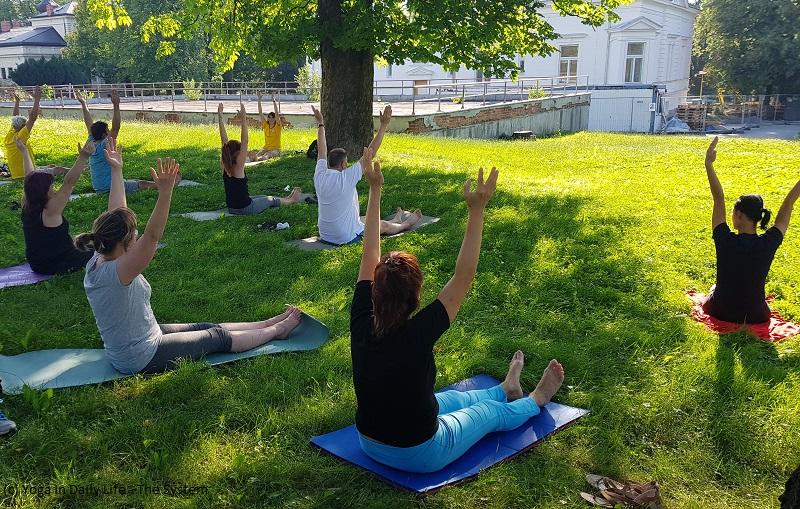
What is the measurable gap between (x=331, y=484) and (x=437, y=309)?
45.3 inches

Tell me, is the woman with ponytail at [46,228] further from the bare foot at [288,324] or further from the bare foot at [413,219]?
the bare foot at [413,219]

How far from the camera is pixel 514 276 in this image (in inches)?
269

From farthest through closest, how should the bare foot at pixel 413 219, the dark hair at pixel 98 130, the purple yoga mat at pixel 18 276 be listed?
the dark hair at pixel 98 130
the bare foot at pixel 413 219
the purple yoga mat at pixel 18 276

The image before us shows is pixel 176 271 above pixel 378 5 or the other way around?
Answer: the other way around

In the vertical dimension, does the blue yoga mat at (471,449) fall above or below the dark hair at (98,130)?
below

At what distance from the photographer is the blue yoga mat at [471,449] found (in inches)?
138

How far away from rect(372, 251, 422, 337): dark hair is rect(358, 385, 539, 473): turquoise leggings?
0.71 metres

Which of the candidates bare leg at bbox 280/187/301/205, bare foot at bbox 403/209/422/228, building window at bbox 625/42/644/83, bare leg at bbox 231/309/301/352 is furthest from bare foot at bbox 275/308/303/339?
building window at bbox 625/42/644/83

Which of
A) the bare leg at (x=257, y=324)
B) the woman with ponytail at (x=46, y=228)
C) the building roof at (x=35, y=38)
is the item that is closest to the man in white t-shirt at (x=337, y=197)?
the bare leg at (x=257, y=324)

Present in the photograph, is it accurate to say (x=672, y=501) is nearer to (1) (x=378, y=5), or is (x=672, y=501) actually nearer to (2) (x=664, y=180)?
(2) (x=664, y=180)

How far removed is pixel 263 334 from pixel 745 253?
153 inches

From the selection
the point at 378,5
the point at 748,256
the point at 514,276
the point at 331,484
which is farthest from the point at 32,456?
the point at 378,5

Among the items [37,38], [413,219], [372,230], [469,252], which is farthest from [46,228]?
[37,38]

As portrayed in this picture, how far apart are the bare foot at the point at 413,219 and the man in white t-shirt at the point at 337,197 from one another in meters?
0.22
